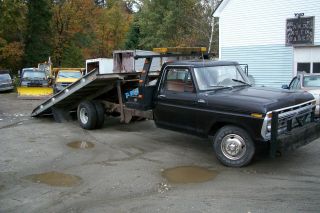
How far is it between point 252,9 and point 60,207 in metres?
17.8

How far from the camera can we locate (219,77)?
8828 mm

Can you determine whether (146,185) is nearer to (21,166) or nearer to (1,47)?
(21,166)

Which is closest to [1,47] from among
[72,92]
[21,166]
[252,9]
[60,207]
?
[252,9]

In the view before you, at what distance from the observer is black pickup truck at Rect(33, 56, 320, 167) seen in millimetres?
7367

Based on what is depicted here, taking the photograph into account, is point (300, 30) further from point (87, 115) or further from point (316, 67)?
point (87, 115)

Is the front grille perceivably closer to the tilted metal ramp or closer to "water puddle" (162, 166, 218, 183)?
"water puddle" (162, 166, 218, 183)

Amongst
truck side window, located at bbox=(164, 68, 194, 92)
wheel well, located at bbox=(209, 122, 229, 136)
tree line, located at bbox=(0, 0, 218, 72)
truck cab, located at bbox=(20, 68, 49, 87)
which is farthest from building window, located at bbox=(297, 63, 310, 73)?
tree line, located at bbox=(0, 0, 218, 72)

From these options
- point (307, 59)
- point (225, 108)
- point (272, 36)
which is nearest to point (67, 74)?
point (272, 36)

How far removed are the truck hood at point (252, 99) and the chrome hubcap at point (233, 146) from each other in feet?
1.72

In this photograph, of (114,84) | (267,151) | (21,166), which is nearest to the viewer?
(267,151)

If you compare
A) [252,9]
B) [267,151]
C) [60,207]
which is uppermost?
[252,9]

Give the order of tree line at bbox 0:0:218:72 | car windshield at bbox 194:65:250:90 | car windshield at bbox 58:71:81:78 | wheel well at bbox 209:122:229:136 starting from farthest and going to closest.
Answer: tree line at bbox 0:0:218:72
car windshield at bbox 58:71:81:78
car windshield at bbox 194:65:250:90
wheel well at bbox 209:122:229:136

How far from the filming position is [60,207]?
19.2 ft

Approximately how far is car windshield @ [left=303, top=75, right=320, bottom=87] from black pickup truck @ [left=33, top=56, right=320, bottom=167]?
4735mm
